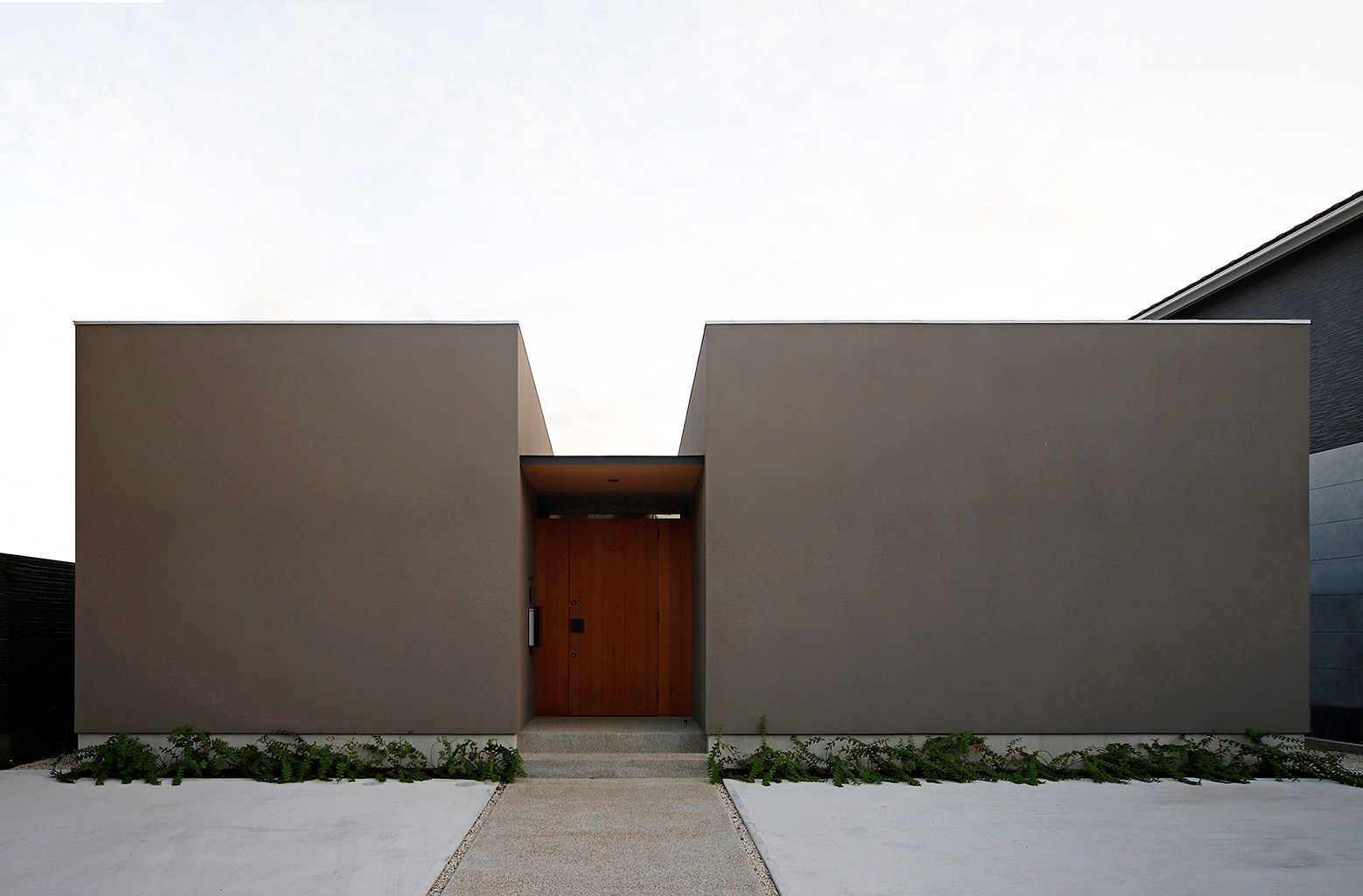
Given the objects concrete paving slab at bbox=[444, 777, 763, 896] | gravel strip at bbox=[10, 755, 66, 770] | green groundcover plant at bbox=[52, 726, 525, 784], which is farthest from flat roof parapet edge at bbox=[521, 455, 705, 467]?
gravel strip at bbox=[10, 755, 66, 770]

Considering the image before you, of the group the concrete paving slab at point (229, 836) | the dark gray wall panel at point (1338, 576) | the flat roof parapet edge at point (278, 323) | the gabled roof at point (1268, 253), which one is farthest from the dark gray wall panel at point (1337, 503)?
the concrete paving slab at point (229, 836)

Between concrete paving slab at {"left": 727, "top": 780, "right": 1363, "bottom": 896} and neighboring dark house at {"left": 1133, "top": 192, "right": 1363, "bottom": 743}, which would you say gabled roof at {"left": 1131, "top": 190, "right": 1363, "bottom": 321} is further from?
concrete paving slab at {"left": 727, "top": 780, "right": 1363, "bottom": 896}

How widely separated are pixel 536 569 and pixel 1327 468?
8.64 meters

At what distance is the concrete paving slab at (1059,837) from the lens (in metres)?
4.55

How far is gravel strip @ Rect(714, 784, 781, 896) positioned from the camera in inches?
179

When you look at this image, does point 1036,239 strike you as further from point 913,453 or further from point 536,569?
point 536,569

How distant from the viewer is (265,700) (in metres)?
7.33

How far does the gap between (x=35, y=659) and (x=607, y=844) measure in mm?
6003

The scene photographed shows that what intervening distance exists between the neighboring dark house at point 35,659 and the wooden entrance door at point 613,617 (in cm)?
446

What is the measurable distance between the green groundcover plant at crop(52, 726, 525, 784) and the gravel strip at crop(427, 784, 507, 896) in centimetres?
46

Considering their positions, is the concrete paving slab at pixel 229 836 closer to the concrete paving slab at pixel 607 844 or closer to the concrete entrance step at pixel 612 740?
the concrete paving slab at pixel 607 844

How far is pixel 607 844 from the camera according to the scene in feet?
17.5

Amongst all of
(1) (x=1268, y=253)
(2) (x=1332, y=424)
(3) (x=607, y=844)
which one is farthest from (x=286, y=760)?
(1) (x=1268, y=253)

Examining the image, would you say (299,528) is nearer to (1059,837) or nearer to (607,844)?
(607,844)
